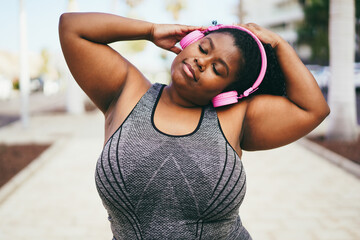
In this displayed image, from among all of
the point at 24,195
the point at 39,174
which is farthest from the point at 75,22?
the point at 39,174

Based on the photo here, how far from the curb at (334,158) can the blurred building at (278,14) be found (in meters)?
49.1

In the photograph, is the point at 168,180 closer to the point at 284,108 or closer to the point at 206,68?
the point at 206,68

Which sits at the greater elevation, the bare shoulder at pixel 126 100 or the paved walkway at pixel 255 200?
the bare shoulder at pixel 126 100

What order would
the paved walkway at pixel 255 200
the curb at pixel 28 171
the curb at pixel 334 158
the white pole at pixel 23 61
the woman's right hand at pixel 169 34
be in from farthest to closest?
the white pole at pixel 23 61 → the curb at pixel 334 158 → the curb at pixel 28 171 → the paved walkway at pixel 255 200 → the woman's right hand at pixel 169 34

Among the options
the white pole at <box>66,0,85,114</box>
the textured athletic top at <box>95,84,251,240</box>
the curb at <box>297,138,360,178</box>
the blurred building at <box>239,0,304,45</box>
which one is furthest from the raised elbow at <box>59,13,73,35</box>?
the blurred building at <box>239,0,304,45</box>

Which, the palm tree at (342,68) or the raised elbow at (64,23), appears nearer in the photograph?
the raised elbow at (64,23)

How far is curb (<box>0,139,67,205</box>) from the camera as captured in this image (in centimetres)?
530

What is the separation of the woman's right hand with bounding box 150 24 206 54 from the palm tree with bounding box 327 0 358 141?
725 centimetres

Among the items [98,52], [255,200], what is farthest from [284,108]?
[255,200]

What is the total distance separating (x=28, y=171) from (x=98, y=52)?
17.9 ft

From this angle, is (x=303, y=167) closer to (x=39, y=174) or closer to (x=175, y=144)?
(x=39, y=174)

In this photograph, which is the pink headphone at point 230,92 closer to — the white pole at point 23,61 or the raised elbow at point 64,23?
the raised elbow at point 64,23

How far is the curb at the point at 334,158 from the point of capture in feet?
20.5

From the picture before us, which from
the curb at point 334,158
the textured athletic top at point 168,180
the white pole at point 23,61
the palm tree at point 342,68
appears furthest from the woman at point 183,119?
the white pole at point 23,61
